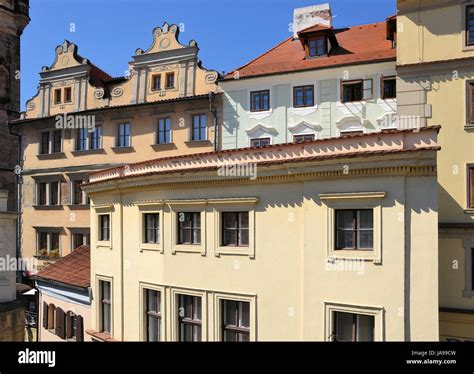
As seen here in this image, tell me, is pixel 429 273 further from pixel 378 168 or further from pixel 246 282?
pixel 246 282

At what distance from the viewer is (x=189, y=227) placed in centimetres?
774

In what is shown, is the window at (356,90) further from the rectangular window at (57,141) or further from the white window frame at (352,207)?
the rectangular window at (57,141)

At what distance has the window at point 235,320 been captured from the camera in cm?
701

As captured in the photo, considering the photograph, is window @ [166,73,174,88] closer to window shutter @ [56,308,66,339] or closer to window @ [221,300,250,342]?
window shutter @ [56,308,66,339]

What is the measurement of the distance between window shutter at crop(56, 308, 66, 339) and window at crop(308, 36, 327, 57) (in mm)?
12129

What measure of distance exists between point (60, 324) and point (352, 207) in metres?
9.18

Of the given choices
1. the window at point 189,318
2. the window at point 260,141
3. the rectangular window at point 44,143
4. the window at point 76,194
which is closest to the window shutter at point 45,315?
the window at point 189,318

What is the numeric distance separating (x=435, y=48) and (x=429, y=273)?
7.98 meters

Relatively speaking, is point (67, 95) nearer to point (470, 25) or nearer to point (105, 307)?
point (105, 307)

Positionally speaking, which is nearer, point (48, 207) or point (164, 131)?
point (164, 131)

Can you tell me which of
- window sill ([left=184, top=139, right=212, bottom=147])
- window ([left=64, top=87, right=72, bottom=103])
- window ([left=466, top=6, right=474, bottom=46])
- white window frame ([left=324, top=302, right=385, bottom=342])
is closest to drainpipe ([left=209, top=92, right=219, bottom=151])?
window sill ([left=184, top=139, right=212, bottom=147])

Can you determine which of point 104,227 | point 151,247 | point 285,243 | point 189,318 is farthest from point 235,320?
point 104,227

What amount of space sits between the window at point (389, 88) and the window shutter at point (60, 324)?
40.9ft

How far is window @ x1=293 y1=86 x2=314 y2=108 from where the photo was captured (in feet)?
46.9
